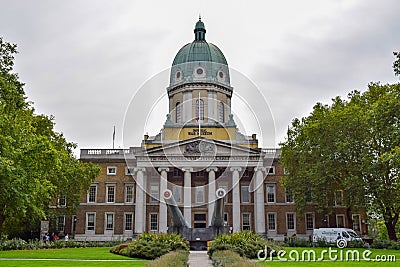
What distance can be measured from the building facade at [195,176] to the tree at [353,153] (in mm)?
10158

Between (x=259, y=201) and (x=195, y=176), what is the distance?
869 cm

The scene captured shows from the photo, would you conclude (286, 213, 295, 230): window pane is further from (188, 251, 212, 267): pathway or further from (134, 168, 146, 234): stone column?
(188, 251, 212, 267): pathway

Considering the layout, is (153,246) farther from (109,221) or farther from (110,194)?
(110,194)

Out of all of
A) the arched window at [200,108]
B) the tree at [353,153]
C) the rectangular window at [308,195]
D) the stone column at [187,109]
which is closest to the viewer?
the tree at [353,153]

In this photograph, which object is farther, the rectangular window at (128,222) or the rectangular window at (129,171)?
the rectangular window at (128,222)

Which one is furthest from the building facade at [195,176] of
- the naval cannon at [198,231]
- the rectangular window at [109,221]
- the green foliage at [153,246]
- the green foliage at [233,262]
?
the green foliage at [233,262]

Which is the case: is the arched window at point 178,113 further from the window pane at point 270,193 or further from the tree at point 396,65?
the tree at point 396,65

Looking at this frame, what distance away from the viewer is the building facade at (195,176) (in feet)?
184

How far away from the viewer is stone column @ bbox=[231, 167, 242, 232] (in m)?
54.8

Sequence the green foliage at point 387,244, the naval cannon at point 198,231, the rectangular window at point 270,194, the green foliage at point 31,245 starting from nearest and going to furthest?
the naval cannon at point 198,231 → the green foliage at point 31,245 → the green foliage at point 387,244 → the rectangular window at point 270,194

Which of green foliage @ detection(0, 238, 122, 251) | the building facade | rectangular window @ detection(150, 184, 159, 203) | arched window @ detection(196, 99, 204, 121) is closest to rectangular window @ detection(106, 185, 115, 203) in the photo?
the building facade

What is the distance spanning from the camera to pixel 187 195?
5450 cm

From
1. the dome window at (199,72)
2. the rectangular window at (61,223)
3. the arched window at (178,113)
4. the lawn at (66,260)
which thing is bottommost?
the lawn at (66,260)

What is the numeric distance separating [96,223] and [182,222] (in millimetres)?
29841
